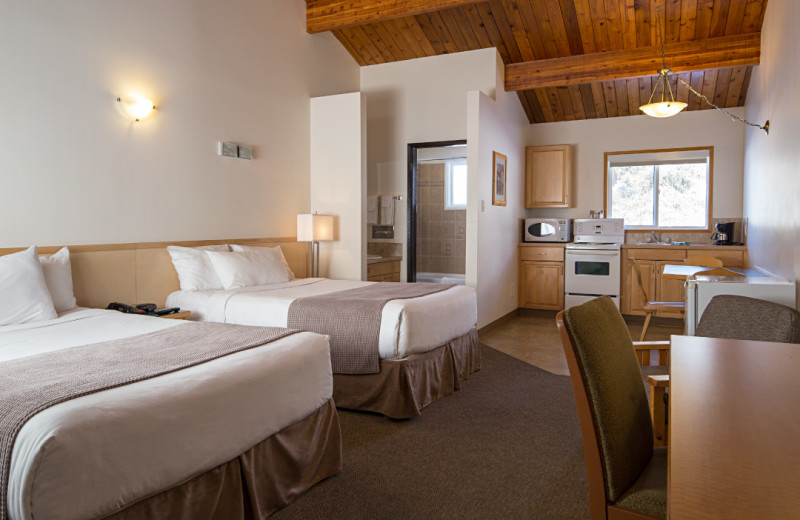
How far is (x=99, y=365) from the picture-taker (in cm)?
193

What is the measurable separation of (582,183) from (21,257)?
6201 mm

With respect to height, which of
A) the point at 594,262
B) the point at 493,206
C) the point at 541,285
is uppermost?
the point at 493,206

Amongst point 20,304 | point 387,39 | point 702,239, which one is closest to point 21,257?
point 20,304

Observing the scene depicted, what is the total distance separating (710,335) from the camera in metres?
2.03

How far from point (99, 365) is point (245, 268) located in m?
2.29

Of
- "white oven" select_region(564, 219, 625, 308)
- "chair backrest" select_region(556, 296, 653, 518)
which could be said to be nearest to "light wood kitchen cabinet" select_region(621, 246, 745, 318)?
"white oven" select_region(564, 219, 625, 308)

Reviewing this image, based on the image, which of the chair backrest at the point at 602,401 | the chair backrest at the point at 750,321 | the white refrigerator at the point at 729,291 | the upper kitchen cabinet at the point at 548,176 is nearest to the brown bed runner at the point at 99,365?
the chair backrest at the point at 602,401

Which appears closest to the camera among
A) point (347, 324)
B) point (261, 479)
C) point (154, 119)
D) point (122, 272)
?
point (261, 479)

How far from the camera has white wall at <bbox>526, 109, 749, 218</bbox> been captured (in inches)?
251

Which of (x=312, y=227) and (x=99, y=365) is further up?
(x=312, y=227)

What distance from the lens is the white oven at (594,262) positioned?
6375 mm

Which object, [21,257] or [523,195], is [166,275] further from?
[523,195]

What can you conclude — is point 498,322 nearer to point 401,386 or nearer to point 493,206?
point 493,206

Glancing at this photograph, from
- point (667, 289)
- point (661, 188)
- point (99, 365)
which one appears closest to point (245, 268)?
point (99, 365)
